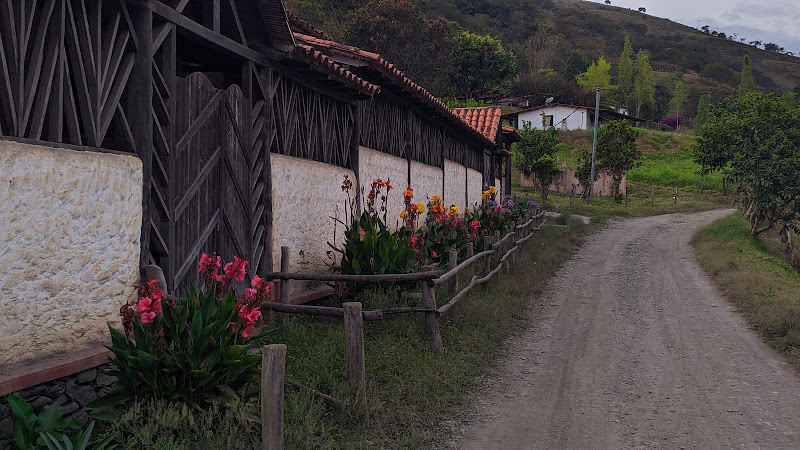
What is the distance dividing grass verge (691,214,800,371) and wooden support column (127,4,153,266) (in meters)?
7.90

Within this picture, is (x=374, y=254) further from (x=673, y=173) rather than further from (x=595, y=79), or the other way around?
(x=595, y=79)

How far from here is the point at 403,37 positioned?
42.2 metres

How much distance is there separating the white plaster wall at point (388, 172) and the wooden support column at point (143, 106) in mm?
5403

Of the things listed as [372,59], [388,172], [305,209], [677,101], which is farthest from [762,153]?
[677,101]

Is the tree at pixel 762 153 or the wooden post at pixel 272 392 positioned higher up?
the tree at pixel 762 153

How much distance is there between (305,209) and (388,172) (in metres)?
3.78

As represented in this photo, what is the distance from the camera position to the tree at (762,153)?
19219 millimetres

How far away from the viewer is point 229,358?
4793 mm

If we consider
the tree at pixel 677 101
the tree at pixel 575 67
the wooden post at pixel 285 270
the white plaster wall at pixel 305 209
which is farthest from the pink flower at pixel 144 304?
the tree at pixel 677 101

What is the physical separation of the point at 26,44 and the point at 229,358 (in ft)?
8.46

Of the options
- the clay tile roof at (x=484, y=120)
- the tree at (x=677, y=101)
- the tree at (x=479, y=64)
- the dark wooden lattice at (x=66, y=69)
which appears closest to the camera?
the dark wooden lattice at (x=66, y=69)

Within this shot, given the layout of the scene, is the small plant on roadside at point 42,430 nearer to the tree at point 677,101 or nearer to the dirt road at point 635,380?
the dirt road at point 635,380

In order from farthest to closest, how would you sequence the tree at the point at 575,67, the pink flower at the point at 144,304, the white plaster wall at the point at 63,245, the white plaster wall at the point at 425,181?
the tree at the point at 575,67
the white plaster wall at the point at 425,181
the pink flower at the point at 144,304
the white plaster wall at the point at 63,245

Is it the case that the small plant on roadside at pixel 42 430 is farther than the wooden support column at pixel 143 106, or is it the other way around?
the wooden support column at pixel 143 106
